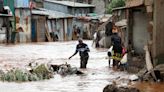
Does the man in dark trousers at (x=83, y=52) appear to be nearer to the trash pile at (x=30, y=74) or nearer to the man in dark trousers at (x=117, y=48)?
the man in dark trousers at (x=117, y=48)

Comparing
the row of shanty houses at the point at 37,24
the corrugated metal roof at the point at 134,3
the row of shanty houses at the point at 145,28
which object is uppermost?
the corrugated metal roof at the point at 134,3

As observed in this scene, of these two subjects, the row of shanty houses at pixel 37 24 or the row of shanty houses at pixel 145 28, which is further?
the row of shanty houses at pixel 37 24

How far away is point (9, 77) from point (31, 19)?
3068 centimetres

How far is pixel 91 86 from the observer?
44.5 feet

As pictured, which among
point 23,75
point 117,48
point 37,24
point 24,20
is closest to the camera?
point 23,75

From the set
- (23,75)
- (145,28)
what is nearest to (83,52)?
(145,28)

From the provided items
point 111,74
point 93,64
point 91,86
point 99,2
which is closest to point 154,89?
point 91,86

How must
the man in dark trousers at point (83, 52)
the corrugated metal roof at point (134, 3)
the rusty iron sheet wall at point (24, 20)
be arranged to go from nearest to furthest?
the corrugated metal roof at point (134, 3), the man in dark trousers at point (83, 52), the rusty iron sheet wall at point (24, 20)

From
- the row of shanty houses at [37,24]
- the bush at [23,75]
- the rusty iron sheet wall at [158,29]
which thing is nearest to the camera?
the rusty iron sheet wall at [158,29]

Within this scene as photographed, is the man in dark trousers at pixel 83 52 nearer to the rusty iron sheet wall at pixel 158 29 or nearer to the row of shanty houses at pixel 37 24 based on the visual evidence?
the rusty iron sheet wall at pixel 158 29

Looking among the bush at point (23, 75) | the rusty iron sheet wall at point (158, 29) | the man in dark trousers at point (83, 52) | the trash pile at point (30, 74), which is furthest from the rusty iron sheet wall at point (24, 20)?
the rusty iron sheet wall at point (158, 29)

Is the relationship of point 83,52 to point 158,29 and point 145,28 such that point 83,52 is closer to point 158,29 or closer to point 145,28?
point 145,28

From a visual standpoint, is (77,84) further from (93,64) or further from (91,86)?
(93,64)

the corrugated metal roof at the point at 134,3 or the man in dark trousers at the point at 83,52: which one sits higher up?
the corrugated metal roof at the point at 134,3
